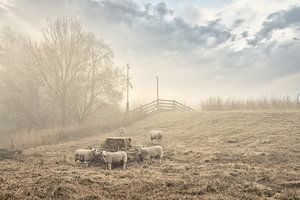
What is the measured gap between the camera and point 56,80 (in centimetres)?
3359

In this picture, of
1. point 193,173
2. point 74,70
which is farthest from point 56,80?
point 193,173

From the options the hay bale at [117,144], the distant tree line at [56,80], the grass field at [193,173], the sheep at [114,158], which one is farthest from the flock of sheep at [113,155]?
Result: the distant tree line at [56,80]

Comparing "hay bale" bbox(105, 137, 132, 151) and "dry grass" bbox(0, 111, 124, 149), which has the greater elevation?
"dry grass" bbox(0, 111, 124, 149)

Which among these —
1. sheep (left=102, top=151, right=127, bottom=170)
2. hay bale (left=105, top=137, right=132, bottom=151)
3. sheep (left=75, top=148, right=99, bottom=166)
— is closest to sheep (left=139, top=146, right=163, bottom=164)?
hay bale (left=105, top=137, right=132, bottom=151)

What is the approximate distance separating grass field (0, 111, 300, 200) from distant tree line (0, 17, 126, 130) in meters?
13.9

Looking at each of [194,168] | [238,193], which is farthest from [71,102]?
[238,193]

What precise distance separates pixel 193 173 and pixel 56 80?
25.1m

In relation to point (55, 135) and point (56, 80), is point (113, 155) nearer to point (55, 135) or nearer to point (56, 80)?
point (55, 135)

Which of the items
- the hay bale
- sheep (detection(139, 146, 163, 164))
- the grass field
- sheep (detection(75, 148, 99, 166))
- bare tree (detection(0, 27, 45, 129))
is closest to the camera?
the grass field

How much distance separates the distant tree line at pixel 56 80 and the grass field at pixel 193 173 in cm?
1386

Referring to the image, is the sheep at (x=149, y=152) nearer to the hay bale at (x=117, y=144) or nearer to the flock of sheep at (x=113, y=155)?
the flock of sheep at (x=113, y=155)

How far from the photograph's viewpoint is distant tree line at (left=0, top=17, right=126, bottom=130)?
110ft

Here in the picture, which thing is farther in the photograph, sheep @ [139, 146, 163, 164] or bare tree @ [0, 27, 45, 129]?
bare tree @ [0, 27, 45, 129]

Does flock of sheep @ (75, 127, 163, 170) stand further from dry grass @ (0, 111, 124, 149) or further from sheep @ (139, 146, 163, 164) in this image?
dry grass @ (0, 111, 124, 149)
